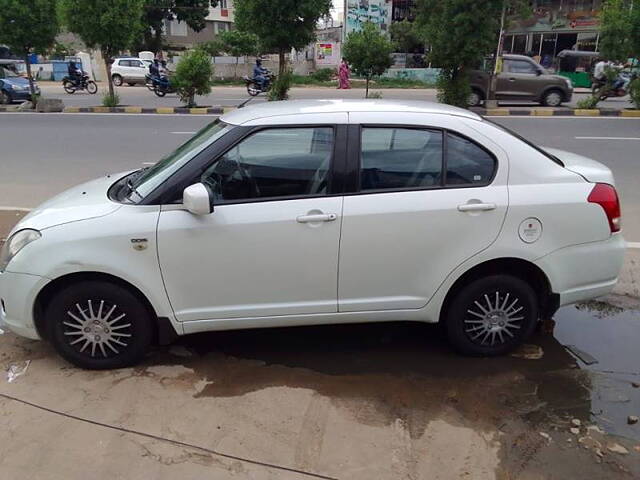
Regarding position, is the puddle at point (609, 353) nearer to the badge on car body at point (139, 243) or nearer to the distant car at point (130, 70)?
the badge on car body at point (139, 243)

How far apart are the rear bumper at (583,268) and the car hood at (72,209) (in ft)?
8.49

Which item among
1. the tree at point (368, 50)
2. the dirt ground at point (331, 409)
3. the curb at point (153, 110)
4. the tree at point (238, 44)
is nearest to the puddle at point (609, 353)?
the dirt ground at point (331, 409)

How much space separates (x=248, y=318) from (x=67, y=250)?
3.56 ft

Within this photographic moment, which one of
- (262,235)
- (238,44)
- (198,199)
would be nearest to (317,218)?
(262,235)

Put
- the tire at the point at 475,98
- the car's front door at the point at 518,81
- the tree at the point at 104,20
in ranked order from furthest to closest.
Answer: the car's front door at the point at 518,81 → the tire at the point at 475,98 → the tree at the point at 104,20

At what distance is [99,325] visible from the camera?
3.34 m

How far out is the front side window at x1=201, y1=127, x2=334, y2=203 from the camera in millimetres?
3279

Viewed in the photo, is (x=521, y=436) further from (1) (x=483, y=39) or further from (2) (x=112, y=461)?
(1) (x=483, y=39)

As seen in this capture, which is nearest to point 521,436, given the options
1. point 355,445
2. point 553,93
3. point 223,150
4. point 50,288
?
point 355,445

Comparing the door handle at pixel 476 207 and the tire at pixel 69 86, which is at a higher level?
the door handle at pixel 476 207

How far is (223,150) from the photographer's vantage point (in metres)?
3.28

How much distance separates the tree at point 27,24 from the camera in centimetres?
1725

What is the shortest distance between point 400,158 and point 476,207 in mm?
526

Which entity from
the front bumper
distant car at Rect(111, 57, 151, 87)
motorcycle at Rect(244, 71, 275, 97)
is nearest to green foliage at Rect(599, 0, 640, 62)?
motorcycle at Rect(244, 71, 275, 97)
